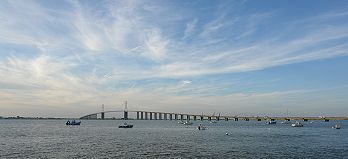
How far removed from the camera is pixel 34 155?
63688mm

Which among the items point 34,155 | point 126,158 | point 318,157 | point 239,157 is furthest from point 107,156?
point 318,157

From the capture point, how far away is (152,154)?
65000mm

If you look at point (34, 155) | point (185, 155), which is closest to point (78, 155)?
point (34, 155)

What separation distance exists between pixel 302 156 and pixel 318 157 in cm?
268

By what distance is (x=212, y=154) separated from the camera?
64.9 metres

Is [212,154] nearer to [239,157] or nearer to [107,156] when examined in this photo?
[239,157]

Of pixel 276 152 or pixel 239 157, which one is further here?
pixel 276 152

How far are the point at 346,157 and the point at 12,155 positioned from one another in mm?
59541

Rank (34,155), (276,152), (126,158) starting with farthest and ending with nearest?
(276,152), (34,155), (126,158)

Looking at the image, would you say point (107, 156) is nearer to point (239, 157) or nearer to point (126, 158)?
point (126, 158)

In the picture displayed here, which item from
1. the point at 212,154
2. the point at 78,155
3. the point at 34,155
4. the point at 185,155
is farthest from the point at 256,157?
the point at 34,155

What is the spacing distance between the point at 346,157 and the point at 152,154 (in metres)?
34.2

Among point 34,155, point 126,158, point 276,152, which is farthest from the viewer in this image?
point 276,152

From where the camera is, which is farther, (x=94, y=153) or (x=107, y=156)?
(x=94, y=153)
